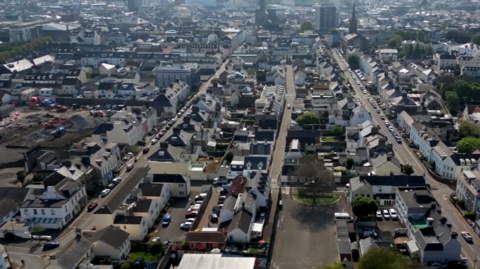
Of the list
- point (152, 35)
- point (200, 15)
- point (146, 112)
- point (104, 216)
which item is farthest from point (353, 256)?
point (200, 15)

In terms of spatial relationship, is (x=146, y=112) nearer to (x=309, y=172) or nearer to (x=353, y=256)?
(x=309, y=172)

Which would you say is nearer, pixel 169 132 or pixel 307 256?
pixel 307 256

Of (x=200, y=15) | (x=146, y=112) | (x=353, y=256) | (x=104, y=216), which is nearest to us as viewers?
(x=353, y=256)

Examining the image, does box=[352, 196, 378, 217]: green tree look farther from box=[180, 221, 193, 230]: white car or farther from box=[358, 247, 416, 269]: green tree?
box=[180, 221, 193, 230]: white car

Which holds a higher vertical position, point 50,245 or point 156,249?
point 156,249

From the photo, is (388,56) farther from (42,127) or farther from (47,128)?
(42,127)

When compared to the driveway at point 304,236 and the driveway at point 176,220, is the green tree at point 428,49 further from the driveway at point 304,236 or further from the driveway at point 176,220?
the driveway at point 176,220

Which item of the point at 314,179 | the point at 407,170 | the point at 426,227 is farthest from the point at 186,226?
the point at 407,170
